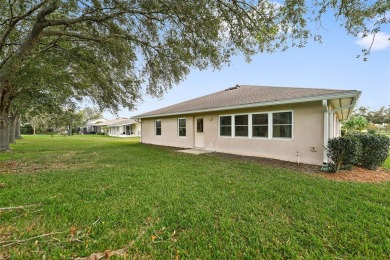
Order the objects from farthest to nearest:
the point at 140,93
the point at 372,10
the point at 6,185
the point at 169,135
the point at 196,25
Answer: the point at 169,135, the point at 140,93, the point at 196,25, the point at 6,185, the point at 372,10

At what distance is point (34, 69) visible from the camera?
28.2ft

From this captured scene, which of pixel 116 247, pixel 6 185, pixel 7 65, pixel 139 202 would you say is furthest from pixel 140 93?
pixel 116 247

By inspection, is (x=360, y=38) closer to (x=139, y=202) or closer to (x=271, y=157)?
(x=271, y=157)

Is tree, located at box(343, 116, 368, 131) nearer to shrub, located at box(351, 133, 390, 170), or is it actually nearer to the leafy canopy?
shrub, located at box(351, 133, 390, 170)

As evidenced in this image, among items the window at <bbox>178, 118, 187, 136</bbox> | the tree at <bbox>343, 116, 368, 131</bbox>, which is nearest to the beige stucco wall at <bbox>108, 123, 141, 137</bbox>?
the window at <bbox>178, 118, 187, 136</bbox>

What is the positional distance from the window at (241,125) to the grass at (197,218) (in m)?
4.67

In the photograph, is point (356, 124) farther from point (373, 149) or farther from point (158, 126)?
point (158, 126)

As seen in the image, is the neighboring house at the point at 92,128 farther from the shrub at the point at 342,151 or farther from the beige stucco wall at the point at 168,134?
the shrub at the point at 342,151

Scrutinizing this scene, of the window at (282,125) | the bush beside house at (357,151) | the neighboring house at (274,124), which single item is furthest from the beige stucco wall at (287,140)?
the bush beside house at (357,151)

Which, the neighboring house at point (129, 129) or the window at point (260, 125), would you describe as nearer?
the window at point (260, 125)

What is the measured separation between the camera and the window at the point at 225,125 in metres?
11.0

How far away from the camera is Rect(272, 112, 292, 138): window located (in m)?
8.46

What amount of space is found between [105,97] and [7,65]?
460cm

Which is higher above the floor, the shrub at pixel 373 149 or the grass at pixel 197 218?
the shrub at pixel 373 149
